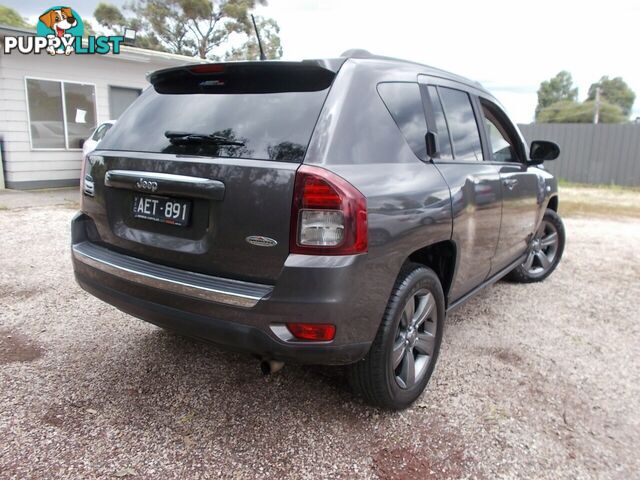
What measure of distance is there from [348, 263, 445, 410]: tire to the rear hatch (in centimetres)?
68

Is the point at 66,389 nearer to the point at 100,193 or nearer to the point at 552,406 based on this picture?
the point at 100,193

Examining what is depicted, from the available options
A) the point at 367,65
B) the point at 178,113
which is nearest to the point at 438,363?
the point at 367,65

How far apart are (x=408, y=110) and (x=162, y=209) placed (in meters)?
Result: 1.40

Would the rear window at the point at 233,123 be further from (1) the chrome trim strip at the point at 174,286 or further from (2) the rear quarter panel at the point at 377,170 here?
(1) the chrome trim strip at the point at 174,286

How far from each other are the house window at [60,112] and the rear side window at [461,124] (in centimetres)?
1020

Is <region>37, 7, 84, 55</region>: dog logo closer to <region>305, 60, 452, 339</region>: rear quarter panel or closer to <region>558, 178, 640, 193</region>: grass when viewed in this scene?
<region>305, 60, 452, 339</region>: rear quarter panel

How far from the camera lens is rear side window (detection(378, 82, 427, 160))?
257 centimetres

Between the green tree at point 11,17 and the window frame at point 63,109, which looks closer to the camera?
the window frame at point 63,109

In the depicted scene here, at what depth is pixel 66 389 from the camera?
2826mm

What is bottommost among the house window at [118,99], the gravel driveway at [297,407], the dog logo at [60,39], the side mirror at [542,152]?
the gravel driveway at [297,407]

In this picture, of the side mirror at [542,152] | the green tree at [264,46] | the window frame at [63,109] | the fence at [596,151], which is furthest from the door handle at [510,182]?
the green tree at [264,46]

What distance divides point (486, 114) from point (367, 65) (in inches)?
67.7

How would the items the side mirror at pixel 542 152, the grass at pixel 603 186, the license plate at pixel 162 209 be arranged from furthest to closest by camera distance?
1. the grass at pixel 603 186
2. the side mirror at pixel 542 152
3. the license plate at pixel 162 209

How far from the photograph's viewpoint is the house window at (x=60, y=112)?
1070cm
